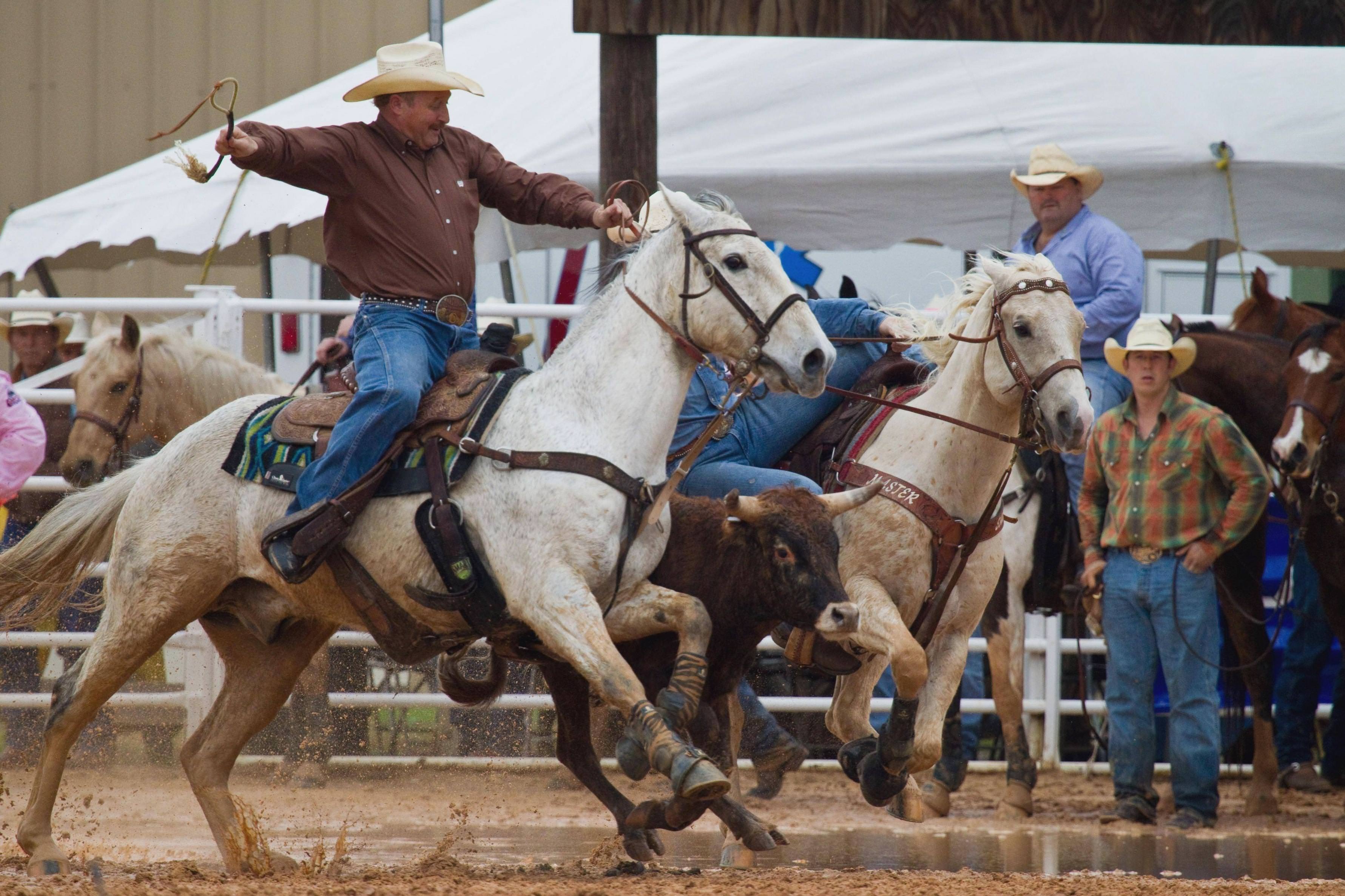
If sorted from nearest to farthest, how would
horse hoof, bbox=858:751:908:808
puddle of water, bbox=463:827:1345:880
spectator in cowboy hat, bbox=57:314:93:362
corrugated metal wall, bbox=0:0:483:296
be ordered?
horse hoof, bbox=858:751:908:808, puddle of water, bbox=463:827:1345:880, spectator in cowboy hat, bbox=57:314:93:362, corrugated metal wall, bbox=0:0:483:296

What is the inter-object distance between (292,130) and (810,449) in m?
2.34

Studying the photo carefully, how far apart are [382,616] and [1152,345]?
13.0ft

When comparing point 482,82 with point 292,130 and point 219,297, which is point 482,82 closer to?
point 219,297

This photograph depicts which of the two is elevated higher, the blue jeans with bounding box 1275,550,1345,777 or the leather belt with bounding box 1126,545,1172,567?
the leather belt with bounding box 1126,545,1172,567

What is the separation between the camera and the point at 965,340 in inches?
225

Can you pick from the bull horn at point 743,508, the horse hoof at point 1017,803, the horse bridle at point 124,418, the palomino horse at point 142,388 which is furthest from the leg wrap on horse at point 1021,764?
the horse bridle at point 124,418

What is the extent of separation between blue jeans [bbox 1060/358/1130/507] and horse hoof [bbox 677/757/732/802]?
13.2 ft

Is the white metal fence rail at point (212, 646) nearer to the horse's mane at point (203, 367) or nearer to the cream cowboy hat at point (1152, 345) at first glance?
the horse's mane at point (203, 367)

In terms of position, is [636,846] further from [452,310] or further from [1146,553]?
[1146,553]

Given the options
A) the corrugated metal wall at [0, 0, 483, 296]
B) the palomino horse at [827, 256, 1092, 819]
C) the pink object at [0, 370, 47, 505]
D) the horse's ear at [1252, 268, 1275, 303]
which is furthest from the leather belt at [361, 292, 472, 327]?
the corrugated metal wall at [0, 0, 483, 296]

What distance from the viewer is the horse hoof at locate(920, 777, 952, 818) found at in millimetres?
7773

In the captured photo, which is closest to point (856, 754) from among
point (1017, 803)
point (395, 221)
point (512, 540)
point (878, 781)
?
point (878, 781)

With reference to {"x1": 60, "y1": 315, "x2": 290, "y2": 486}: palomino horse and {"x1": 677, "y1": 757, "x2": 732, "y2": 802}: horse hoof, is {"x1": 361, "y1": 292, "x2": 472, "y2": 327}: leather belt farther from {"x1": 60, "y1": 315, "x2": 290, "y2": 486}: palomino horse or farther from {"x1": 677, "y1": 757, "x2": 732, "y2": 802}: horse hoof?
{"x1": 60, "y1": 315, "x2": 290, "y2": 486}: palomino horse

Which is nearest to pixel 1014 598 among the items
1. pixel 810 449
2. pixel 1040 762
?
pixel 1040 762
